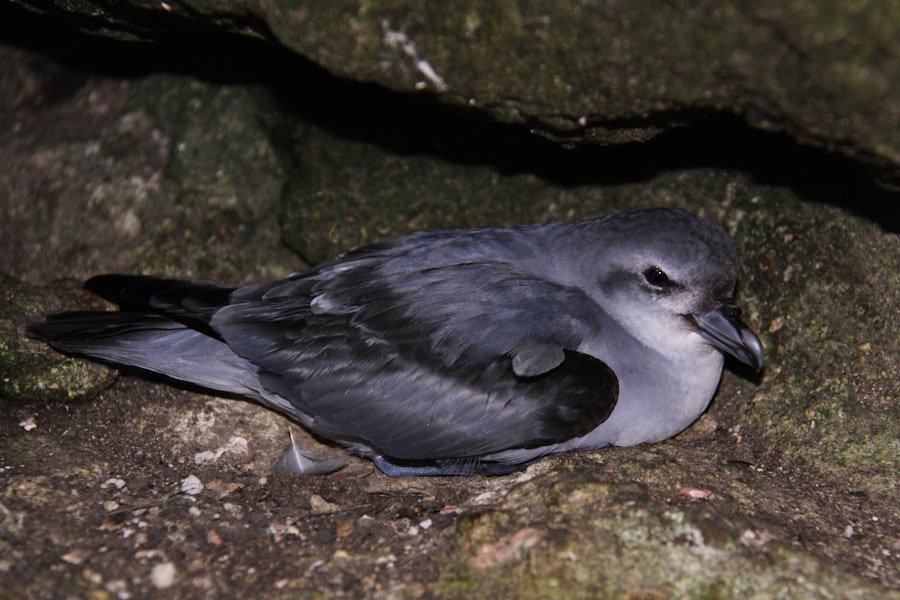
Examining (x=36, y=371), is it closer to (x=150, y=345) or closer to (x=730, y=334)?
(x=150, y=345)

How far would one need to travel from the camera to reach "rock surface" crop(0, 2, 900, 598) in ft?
9.75

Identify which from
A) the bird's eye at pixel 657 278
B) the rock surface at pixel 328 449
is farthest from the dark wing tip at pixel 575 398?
the bird's eye at pixel 657 278

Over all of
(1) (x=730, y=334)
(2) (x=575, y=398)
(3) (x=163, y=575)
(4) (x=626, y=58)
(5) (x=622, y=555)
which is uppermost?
(4) (x=626, y=58)

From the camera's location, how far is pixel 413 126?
188 inches

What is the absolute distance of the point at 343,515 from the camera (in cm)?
339

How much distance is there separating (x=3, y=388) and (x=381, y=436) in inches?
67.6

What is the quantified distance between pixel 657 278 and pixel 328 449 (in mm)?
1612

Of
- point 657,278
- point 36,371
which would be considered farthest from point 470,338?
point 36,371

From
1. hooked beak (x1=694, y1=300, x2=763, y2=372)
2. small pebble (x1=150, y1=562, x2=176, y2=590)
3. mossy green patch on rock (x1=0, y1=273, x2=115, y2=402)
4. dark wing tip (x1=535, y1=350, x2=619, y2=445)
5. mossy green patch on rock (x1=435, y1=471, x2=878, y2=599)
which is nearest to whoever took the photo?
mossy green patch on rock (x1=435, y1=471, x2=878, y2=599)

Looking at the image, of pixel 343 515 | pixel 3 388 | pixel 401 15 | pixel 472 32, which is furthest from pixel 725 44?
pixel 3 388

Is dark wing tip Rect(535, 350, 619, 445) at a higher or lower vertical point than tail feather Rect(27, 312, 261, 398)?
higher

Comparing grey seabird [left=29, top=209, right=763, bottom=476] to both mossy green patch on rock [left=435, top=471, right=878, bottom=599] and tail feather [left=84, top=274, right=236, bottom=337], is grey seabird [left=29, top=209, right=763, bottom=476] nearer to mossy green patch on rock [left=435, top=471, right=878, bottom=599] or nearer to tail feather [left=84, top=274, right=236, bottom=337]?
tail feather [left=84, top=274, right=236, bottom=337]

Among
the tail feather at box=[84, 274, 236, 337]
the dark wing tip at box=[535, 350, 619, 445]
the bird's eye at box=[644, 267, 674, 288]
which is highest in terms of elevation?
the bird's eye at box=[644, 267, 674, 288]

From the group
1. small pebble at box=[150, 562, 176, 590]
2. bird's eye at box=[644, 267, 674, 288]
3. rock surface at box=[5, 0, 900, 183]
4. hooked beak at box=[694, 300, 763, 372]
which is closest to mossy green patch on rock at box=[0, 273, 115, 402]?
small pebble at box=[150, 562, 176, 590]
